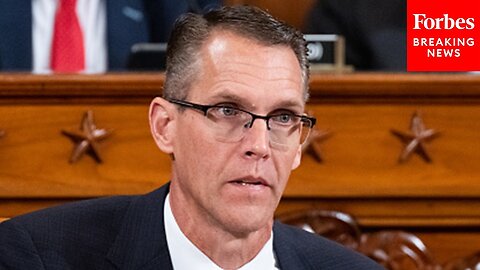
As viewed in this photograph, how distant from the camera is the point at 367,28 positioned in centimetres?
202

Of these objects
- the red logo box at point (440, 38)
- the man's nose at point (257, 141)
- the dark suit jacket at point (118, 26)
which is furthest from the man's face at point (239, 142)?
the dark suit jacket at point (118, 26)

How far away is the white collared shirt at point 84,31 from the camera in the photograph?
1.93 metres

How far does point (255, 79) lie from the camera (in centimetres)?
106

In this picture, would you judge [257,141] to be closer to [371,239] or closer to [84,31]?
→ [371,239]

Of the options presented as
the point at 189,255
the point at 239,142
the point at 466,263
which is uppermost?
the point at 239,142

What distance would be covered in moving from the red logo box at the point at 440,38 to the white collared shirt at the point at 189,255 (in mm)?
355

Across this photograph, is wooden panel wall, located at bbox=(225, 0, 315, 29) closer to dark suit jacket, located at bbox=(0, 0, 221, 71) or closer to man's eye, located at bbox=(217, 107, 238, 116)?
dark suit jacket, located at bbox=(0, 0, 221, 71)

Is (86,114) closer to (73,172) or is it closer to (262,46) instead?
(73,172)

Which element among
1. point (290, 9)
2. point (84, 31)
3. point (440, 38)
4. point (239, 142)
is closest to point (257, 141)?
point (239, 142)

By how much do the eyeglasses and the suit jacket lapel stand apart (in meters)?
0.13

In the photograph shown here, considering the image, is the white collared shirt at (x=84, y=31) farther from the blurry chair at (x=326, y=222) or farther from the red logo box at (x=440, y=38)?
the red logo box at (x=440, y=38)

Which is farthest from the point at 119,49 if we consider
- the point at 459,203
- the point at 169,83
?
the point at 169,83

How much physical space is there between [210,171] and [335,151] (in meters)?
0.58

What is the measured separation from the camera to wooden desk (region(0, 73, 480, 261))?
1.59 m
